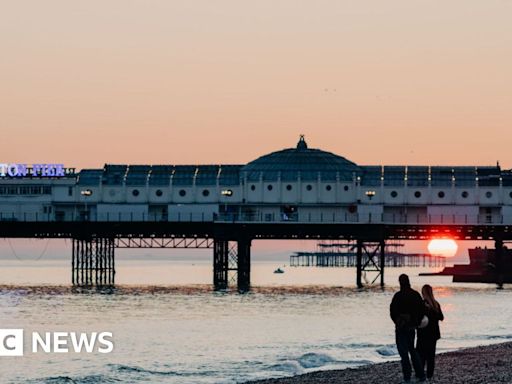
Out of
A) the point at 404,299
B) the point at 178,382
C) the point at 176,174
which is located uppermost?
the point at 176,174

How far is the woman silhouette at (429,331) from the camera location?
3855 centimetres

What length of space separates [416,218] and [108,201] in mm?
33147

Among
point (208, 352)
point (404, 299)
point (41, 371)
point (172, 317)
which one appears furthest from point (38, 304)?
point (404, 299)

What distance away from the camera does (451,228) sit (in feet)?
412

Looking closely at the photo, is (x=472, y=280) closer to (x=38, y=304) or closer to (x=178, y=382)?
(x=38, y=304)

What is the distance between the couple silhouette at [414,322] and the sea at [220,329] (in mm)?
12937

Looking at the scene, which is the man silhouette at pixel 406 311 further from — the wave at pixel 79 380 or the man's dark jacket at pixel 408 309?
the wave at pixel 79 380

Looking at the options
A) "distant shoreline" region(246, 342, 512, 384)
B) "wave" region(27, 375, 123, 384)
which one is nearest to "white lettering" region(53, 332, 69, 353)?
"wave" region(27, 375, 123, 384)

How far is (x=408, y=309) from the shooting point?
→ 1502 inches

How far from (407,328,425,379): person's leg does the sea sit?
41.9 feet

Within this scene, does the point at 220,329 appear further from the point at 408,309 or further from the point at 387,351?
the point at 408,309

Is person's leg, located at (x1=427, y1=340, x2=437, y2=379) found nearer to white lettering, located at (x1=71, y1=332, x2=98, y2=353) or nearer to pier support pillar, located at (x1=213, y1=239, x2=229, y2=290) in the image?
white lettering, located at (x1=71, y1=332, x2=98, y2=353)

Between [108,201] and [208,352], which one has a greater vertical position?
[108,201]

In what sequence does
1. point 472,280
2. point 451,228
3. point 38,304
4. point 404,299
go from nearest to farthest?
point 404,299 → point 38,304 → point 451,228 → point 472,280
